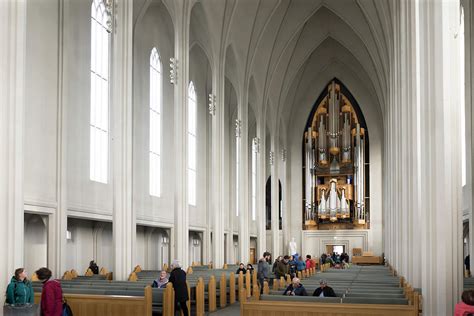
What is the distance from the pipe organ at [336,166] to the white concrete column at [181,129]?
775 inches

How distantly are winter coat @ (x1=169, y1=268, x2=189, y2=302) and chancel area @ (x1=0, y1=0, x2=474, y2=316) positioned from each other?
0.04 metres

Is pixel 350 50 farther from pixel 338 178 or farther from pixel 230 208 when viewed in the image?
pixel 230 208

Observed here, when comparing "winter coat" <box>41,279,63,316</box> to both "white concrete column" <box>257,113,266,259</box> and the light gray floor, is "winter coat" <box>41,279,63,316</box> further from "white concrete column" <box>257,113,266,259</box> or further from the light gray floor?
"white concrete column" <box>257,113,266,259</box>

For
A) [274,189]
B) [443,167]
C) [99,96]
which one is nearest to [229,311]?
[443,167]

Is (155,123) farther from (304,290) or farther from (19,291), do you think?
(19,291)

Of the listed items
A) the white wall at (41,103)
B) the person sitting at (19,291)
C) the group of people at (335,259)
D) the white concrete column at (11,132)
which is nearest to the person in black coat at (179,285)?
the white concrete column at (11,132)

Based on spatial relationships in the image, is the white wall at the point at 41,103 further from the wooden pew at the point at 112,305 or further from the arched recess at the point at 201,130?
the arched recess at the point at 201,130

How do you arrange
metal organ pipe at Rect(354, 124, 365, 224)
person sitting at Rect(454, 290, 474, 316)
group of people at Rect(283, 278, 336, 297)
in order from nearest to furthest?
person sitting at Rect(454, 290, 474, 316) → group of people at Rect(283, 278, 336, 297) → metal organ pipe at Rect(354, 124, 365, 224)

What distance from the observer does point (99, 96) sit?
20.3 meters

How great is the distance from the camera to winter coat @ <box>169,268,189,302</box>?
12461 mm

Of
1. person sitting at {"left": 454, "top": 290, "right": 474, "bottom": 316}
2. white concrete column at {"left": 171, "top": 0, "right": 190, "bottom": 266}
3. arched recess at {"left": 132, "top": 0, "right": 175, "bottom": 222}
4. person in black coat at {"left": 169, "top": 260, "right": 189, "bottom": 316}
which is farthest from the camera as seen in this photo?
arched recess at {"left": 132, "top": 0, "right": 175, "bottom": 222}

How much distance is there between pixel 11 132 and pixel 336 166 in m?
29.7

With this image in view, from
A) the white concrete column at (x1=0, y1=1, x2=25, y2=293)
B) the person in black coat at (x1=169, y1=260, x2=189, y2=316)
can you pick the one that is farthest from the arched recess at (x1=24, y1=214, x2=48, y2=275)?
the person in black coat at (x1=169, y1=260, x2=189, y2=316)

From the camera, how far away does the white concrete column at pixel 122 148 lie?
1672 cm
